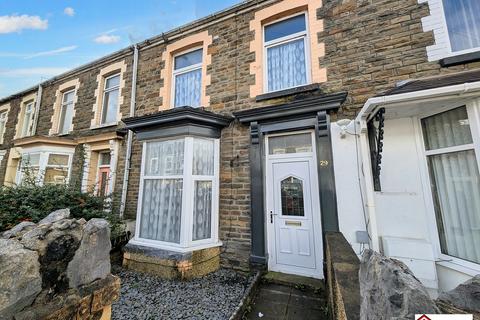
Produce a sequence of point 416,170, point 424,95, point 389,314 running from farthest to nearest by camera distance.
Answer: point 416,170
point 424,95
point 389,314

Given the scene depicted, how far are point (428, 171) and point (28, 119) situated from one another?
13.9 metres

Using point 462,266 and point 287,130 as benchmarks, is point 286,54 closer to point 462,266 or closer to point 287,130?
point 287,130

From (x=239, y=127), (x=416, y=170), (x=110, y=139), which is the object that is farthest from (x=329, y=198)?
(x=110, y=139)

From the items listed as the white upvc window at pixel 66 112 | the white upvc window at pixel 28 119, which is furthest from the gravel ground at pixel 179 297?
the white upvc window at pixel 28 119

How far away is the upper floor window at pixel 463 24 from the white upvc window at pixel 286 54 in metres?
2.25

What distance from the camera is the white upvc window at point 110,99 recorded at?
7.34 m

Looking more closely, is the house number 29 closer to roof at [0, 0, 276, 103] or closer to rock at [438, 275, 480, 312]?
rock at [438, 275, 480, 312]

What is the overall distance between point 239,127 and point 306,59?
78.7 inches

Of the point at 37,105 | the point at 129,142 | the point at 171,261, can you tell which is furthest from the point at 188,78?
the point at 37,105

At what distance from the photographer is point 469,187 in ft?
9.34

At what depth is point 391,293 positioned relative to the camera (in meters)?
0.95

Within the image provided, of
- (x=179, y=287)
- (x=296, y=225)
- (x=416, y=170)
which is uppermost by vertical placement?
(x=416, y=170)

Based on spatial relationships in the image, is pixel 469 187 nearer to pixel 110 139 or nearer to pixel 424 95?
pixel 424 95

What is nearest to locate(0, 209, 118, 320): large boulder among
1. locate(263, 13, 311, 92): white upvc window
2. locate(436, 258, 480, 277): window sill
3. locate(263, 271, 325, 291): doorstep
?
locate(263, 271, 325, 291): doorstep
